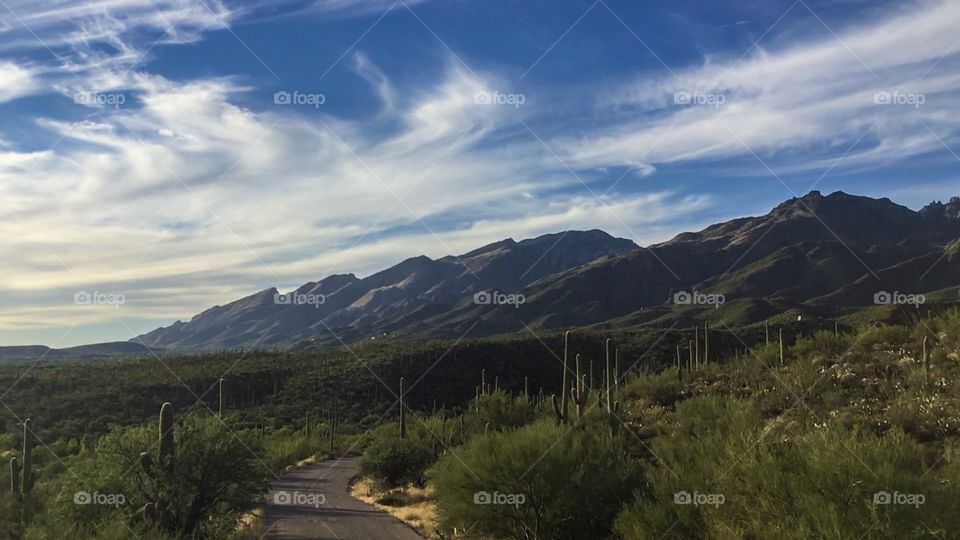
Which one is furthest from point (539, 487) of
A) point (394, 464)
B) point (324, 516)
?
point (394, 464)

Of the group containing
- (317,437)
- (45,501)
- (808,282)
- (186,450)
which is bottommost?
(317,437)

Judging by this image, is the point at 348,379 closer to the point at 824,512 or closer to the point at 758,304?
the point at 824,512

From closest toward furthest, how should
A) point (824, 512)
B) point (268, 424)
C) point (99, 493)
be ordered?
1. point (824, 512)
2. point (99, 493)
3. point (268, 424)

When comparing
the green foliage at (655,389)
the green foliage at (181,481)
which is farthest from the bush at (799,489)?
the green foliage at (655,389)

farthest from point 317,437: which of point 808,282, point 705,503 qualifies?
point 808,282

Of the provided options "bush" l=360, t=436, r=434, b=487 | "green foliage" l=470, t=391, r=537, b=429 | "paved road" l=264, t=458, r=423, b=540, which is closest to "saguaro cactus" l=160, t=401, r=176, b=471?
"paved road" l=264, t=458, r=423, b=540

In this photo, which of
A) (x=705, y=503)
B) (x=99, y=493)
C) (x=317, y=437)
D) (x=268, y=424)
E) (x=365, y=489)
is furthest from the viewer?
(x=268, y=424)
